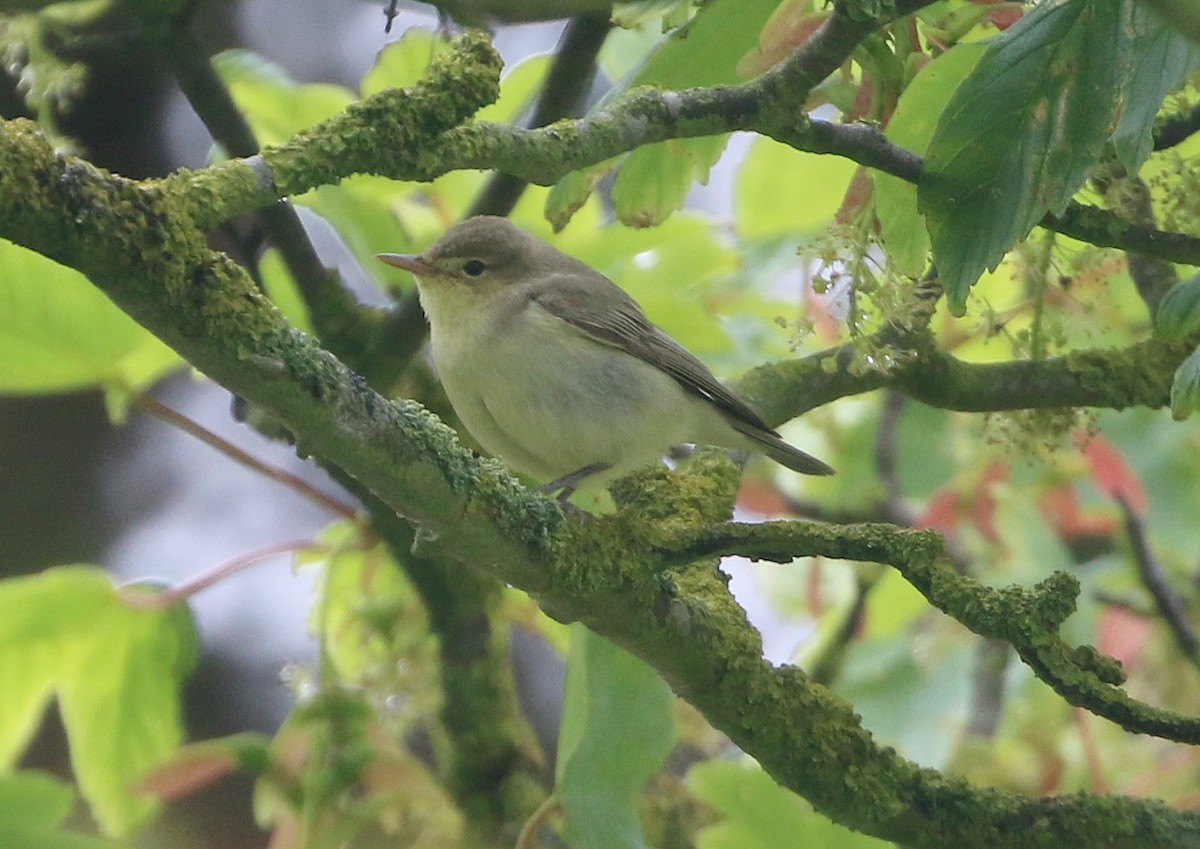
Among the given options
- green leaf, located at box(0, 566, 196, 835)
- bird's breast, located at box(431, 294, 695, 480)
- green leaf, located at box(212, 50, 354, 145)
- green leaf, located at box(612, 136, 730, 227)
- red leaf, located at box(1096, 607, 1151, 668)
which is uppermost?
red leaf, located at box(1096, 607, 1151, 668)

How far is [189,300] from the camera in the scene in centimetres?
140

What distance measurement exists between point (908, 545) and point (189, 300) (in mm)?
1026

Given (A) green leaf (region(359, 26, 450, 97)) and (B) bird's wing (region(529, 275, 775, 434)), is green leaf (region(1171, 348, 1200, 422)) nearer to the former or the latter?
(B) bird's wing (region(529, 275, 775, 434))

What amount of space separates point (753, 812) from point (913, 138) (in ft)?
3.51

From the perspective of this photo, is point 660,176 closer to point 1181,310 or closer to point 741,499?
point 1181,310

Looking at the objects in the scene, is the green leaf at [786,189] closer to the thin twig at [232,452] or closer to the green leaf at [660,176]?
the green leaf at [660,176]

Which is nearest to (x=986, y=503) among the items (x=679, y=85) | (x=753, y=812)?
(x=753, y=812)

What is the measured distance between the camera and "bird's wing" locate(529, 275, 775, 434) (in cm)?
318

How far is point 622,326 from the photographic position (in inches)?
129

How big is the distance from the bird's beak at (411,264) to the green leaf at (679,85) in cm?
97

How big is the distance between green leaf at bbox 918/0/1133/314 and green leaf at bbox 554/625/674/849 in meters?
0.86

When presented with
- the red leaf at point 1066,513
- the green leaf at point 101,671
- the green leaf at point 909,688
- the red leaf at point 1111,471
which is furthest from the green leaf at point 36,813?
the red leaf at point 1066,513

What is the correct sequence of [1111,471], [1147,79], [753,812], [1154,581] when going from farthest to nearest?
[1154,581], [1111,471], [753,812], [1147,79]

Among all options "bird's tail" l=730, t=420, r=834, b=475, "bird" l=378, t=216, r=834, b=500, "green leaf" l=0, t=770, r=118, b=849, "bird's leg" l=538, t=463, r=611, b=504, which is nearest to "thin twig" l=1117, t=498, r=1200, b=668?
"bird's tail" l=730, t=420, r=834, b=475
